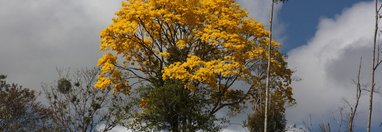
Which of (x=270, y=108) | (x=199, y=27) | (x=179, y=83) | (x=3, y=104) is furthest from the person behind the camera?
(x=3, y=104)

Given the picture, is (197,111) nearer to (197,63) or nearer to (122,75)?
(197,63)

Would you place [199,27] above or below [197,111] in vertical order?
above

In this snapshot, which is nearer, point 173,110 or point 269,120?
point 173,110

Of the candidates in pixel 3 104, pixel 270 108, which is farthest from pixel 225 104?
pixel 3 104

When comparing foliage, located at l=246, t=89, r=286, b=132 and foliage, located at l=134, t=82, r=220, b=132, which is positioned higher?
foliage, located at l=246, t=89, r=286, b=132

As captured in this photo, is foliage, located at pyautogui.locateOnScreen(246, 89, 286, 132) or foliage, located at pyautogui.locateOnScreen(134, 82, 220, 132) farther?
foliage, located at pyautogui.locateOnScreen(246, 89, 286, 132)

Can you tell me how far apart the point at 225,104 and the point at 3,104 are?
57.4 ft

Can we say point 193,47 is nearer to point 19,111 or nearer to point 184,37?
point 184,37

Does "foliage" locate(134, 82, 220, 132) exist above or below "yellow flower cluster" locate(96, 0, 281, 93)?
below

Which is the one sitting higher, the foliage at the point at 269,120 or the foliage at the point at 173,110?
the foliage at the point at 269,120

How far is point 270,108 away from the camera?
3150 centimetres

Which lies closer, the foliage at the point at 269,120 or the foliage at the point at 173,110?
the foliage at the point at 173,110

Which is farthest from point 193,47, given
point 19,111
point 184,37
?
point 19,111

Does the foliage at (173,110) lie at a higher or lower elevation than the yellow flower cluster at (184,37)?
lower
